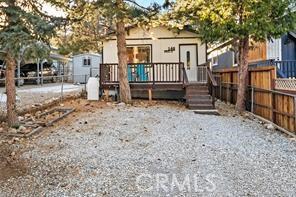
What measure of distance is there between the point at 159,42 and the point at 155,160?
44.6 feet

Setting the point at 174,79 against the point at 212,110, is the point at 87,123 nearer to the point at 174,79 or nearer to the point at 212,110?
the point at 212,110

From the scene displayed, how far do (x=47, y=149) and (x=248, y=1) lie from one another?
855 cm

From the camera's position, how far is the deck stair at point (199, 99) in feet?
48.4

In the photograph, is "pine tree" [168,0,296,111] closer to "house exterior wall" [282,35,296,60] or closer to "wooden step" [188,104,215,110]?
"wooden step" [188,104,215,110]

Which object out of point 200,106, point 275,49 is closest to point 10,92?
point 200,106

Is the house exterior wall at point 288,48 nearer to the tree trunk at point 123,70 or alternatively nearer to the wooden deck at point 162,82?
the wooden deck at point 162,82

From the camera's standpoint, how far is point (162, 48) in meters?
20.3

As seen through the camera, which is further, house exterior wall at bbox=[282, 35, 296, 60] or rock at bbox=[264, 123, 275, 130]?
house exterior wall at bbox=[282, 35, 296, 60]

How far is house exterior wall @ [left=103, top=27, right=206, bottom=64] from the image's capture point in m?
20.1

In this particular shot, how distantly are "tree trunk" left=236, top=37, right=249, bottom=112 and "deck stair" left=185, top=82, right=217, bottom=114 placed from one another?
1.14 meters

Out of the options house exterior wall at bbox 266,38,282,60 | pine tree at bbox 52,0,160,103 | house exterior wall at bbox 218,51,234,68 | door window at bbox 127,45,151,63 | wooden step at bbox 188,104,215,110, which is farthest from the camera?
house exterior wall at bbox 218,51,234,68

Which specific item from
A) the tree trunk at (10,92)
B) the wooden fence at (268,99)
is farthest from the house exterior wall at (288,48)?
the tree trunk at (10,92)

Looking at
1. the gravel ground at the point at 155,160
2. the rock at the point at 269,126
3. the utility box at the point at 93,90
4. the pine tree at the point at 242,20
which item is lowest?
the gravel ground at the point at 155,160

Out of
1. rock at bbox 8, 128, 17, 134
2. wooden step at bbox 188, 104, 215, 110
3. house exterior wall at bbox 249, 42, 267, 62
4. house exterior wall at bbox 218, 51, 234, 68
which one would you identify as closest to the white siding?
house exterior wall at bbox 249, 42, 267, 62
